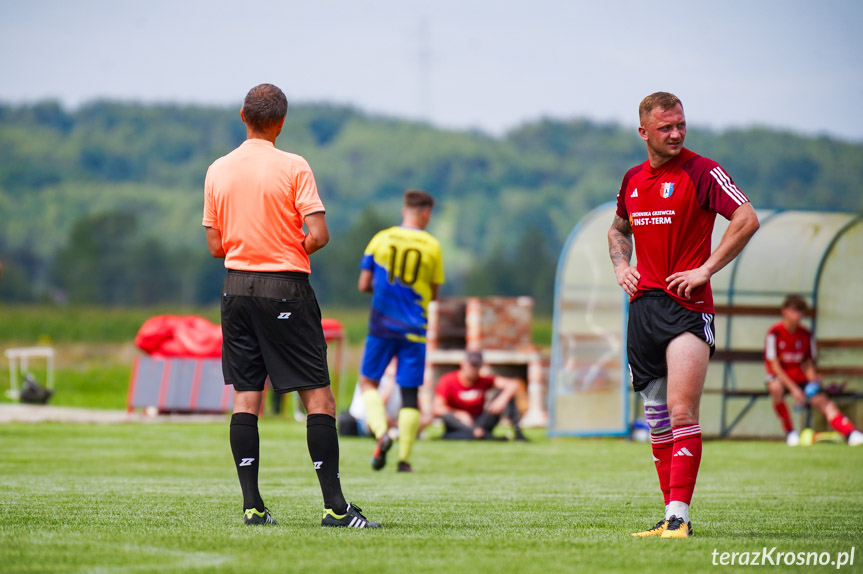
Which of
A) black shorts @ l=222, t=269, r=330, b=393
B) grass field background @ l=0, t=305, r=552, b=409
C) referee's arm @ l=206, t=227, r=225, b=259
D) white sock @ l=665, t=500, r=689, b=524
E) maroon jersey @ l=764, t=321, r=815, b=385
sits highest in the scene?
referee's arm @ l=206, t=227, r=225, b=259

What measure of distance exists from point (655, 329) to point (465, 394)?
1028 cm

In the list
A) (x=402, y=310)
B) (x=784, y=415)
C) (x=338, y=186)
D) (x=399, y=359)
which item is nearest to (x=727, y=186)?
(x=402, y=310)

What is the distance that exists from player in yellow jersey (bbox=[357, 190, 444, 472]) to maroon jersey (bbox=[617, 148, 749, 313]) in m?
4.25

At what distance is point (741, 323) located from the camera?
1541 cm

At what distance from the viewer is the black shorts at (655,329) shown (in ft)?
16.6

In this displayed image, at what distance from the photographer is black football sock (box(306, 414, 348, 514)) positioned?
5.17 meters

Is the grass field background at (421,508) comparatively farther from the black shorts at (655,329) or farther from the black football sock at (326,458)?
the black shorts at (655,329)

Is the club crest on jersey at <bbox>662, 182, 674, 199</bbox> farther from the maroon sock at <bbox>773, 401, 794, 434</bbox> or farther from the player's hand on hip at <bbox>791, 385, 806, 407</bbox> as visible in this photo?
the maroon sock at <bbox>773, 401, 794, 434</bbox>

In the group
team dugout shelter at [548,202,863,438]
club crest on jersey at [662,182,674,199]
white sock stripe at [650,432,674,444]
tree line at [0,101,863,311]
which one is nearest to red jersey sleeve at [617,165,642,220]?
club crest on jersey at [662,182,674,199]

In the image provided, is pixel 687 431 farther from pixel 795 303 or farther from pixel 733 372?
pixel 733 372

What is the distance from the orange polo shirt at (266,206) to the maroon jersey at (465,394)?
1023 centimetres

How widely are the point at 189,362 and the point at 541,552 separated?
50.4 feet

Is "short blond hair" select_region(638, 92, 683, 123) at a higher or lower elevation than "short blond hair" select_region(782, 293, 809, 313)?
higher

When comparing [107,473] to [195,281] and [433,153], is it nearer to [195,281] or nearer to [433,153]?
[195,281]
